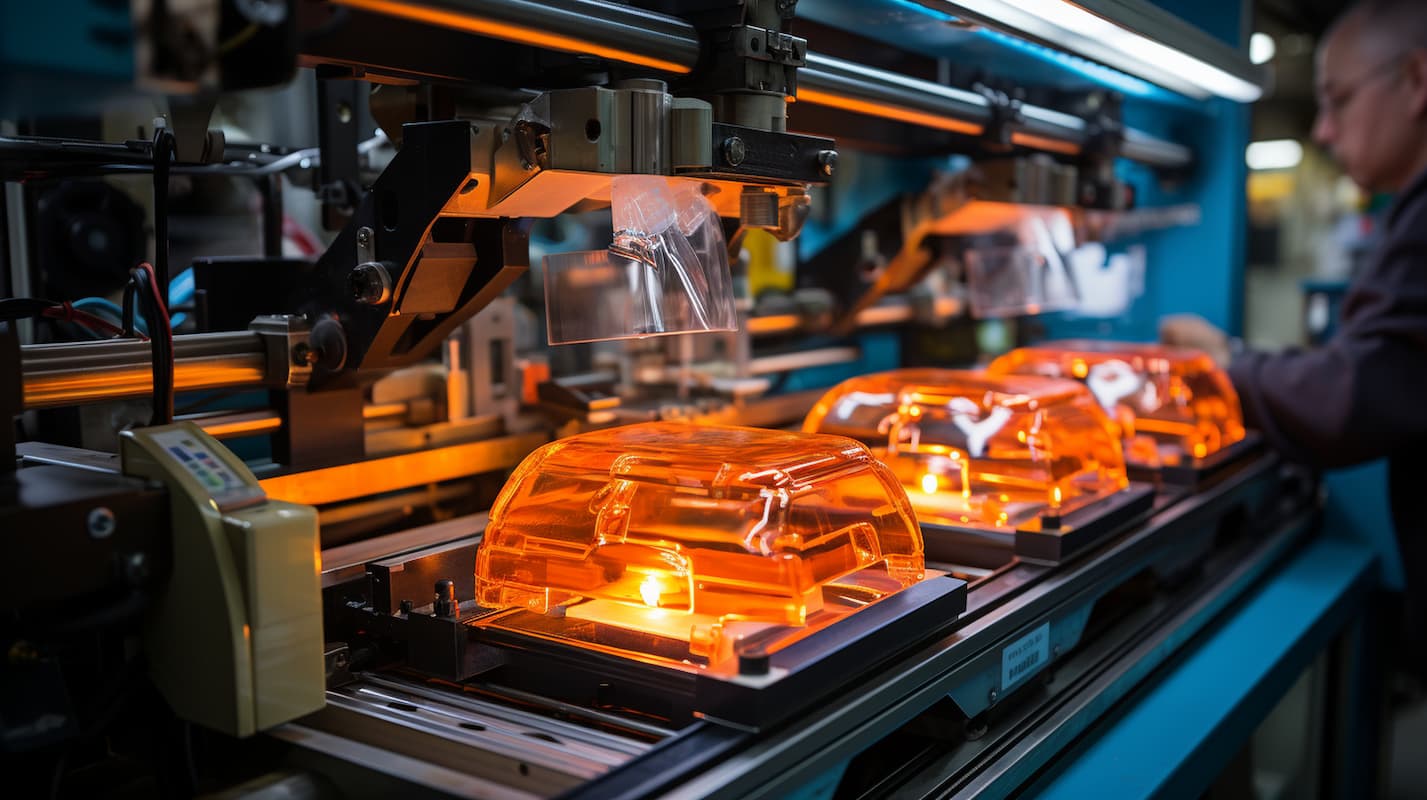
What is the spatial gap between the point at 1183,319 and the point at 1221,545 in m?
0.78

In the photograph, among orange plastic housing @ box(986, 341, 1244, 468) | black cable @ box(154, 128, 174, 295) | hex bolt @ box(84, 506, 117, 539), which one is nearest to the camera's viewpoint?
hex bolt @ box(84, 506, 117, 539)

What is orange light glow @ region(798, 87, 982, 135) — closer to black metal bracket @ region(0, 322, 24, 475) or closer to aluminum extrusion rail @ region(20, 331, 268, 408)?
aluminum extrusion rail @ region(20, 331, 268, 408)

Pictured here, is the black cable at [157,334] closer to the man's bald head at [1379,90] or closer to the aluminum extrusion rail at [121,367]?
the aluminum extrusion rail at [121,367]

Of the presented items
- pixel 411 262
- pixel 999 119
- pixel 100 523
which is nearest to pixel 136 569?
pixel 100 523

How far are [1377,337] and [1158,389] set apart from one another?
22.3 inches

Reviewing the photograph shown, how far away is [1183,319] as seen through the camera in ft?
9.37

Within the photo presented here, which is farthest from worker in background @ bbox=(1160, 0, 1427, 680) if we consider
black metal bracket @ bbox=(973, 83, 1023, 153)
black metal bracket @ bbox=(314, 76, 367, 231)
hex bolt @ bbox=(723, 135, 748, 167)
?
black metal bracket @ bbox=(314, 76, 367, 231)

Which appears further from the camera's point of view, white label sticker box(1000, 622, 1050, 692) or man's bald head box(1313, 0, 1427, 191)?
man's bald head box(1313, 0, 1427, 191)

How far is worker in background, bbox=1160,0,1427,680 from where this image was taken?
2.37 m

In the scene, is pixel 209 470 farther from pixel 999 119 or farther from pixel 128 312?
pixel 999 119

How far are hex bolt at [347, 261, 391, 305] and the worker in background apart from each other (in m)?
2.01

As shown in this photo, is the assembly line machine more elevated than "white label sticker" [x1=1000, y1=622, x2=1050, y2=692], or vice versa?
the assembly line machine

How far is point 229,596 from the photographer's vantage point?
85 cm

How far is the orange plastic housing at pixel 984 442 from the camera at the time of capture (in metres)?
1.64
